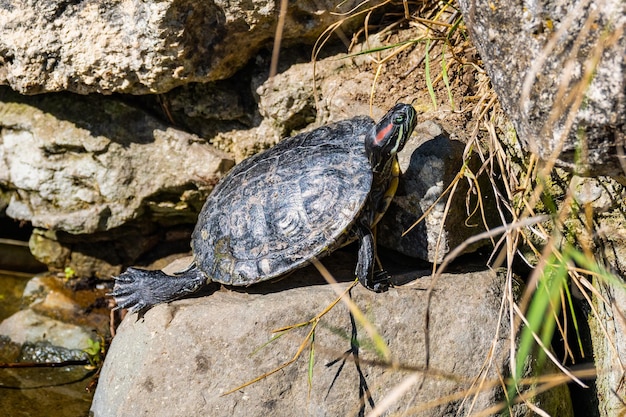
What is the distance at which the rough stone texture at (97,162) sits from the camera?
420 cm

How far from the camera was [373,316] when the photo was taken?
313cm

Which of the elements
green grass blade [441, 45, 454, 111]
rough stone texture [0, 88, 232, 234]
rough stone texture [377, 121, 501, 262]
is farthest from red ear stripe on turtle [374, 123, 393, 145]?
rough stone texture [0, 88, 232, 234]

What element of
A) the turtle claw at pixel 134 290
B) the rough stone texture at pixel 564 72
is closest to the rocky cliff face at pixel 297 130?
the rough stone texture at pixel 564 72

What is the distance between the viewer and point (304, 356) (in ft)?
10.2

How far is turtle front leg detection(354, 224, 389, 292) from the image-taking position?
320 centimetres

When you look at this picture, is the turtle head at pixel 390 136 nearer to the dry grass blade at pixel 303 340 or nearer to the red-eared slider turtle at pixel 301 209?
the red-eared slider turtle at pixel 301 209

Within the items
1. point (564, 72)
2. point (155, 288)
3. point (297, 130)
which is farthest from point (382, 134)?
point (155, 288)

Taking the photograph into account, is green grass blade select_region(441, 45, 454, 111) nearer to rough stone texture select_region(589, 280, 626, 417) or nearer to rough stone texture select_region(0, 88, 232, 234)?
rough stone texture select_region(589, 280, 626, 417)

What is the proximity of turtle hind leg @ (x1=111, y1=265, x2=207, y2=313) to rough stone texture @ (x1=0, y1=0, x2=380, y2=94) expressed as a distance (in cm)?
118

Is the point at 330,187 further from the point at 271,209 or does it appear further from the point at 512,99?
the point at 512,99

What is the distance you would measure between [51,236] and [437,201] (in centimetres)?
283

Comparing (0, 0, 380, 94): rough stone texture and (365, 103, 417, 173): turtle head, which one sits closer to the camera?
(365, 103, 417, 173): turtle head

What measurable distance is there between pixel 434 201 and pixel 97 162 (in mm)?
2260

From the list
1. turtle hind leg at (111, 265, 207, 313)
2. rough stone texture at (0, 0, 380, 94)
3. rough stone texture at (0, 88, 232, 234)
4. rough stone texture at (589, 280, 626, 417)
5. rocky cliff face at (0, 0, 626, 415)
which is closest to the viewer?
rocky cliff face at (0, 0, 626, 415)
